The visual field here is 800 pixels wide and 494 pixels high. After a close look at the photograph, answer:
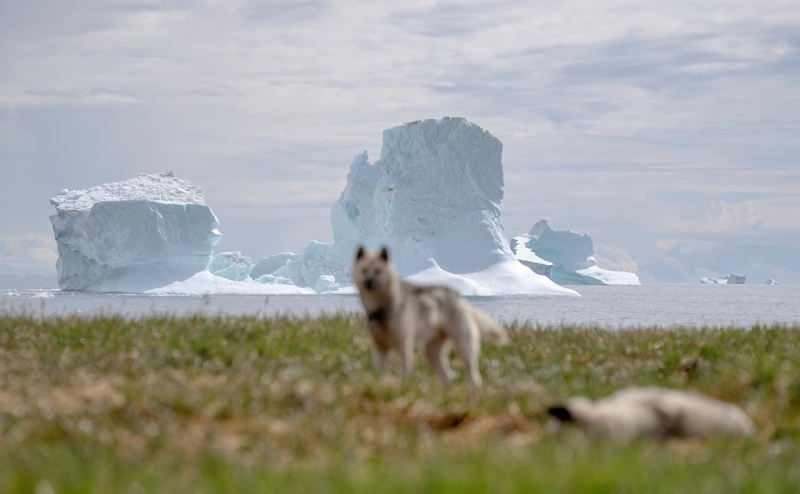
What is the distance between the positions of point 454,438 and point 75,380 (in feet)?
14.4

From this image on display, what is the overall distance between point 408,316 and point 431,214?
62378 millimetres

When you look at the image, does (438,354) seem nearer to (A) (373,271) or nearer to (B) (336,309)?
(A) (373,271)

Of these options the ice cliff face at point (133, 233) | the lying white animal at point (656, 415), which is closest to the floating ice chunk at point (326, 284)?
the ice cliff face at point (133, 233)

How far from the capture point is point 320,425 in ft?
22.7

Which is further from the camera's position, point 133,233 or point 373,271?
point 133,233

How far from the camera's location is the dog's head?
961 centimetres

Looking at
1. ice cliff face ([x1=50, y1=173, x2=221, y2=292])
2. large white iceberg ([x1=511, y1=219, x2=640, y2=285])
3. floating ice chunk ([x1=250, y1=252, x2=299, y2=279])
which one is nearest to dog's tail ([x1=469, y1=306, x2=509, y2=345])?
ice cliff face ([x1=50, y1=173, x2=221, y2=292])

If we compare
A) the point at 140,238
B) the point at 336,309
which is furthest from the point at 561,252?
the point at 336,309

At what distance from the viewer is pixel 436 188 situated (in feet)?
231

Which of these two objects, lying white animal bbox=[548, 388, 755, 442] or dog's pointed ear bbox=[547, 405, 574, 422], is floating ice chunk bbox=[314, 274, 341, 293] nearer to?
lying white animal bbox=[548, 388, 755, 442]

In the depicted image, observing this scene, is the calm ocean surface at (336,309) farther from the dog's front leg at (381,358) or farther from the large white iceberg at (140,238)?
the dog's front leg at (381,358)

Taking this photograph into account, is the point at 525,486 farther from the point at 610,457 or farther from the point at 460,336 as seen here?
the point at 460,336

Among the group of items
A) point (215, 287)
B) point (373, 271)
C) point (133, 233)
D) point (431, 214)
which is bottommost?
point (215, 287)

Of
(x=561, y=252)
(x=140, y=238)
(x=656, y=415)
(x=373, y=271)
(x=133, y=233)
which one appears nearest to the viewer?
(x=656, y=415)
